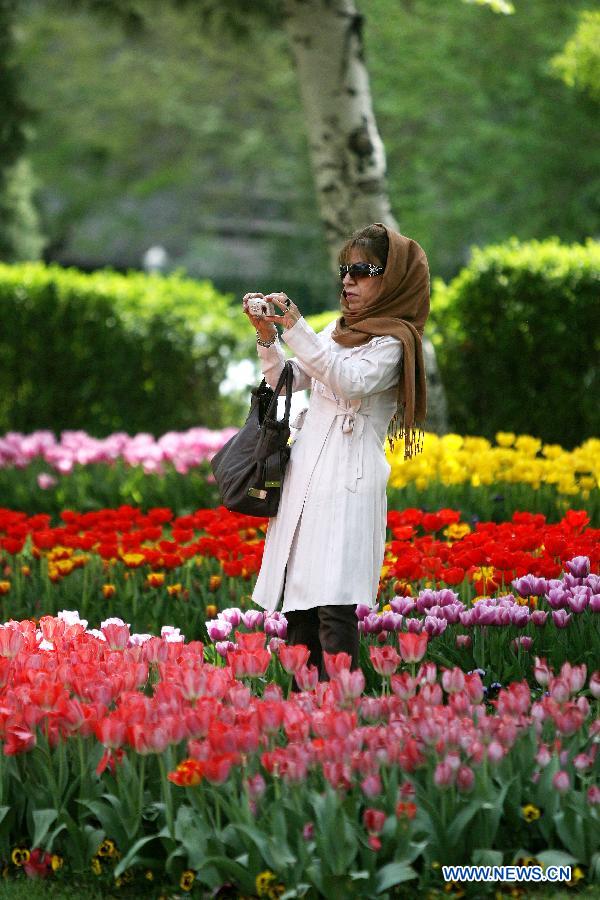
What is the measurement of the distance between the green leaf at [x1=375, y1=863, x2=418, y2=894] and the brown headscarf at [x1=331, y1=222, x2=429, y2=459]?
147cm

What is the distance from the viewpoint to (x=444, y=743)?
319 cm

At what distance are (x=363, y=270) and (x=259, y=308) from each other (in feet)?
1.21

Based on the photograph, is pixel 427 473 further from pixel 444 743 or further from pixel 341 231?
pixel 444 743

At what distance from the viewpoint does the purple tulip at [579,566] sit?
458cm

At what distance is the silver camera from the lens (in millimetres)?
3955

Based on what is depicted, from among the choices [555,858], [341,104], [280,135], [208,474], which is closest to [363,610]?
[555,858]

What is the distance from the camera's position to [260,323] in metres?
4.11

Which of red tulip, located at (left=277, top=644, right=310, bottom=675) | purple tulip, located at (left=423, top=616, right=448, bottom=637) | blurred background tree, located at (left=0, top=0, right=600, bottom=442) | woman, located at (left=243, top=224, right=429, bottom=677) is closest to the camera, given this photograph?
red tulip, located at (left=277, top=644, right=310, bottom=675)

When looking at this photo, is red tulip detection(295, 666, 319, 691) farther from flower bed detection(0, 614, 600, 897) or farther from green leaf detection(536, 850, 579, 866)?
green leaf detection(536, 850, 579, 866)

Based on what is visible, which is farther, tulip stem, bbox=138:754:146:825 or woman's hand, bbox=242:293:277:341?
woman's hand, bbox=242:293:277:341

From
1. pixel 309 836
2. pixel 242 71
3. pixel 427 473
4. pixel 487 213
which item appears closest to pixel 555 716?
pixel 309 836

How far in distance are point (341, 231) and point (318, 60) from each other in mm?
1027

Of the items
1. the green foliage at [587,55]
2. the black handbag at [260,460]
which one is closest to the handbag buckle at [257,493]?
the black handbag at [260,460]

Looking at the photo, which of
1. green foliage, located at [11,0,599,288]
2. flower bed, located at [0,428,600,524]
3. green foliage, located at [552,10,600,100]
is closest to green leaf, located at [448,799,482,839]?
flower bed, located at [0,428,600,524]
